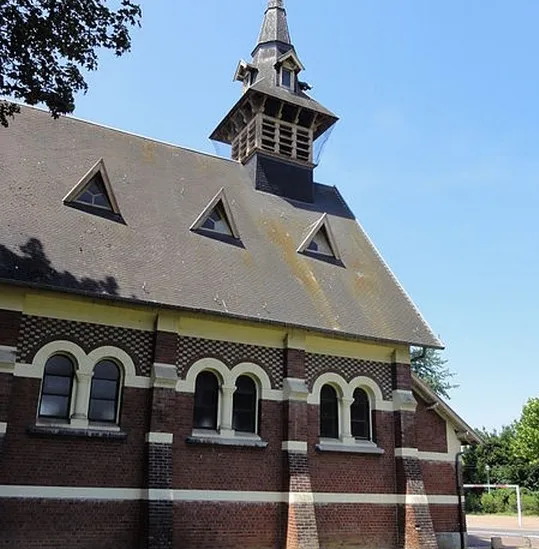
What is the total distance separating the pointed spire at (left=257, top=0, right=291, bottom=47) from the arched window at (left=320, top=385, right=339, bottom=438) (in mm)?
15373

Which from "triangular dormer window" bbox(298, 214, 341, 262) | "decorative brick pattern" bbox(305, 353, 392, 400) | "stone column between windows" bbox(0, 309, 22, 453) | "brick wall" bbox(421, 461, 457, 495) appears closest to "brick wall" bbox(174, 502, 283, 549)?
"decorative brick pattern" bbox(305, 353, 392, 400)

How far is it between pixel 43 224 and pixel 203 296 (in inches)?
163

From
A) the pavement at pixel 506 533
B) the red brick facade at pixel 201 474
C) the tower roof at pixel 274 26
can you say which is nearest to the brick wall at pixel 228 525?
the red brick facade at pixel 201 474

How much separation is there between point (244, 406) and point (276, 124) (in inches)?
445

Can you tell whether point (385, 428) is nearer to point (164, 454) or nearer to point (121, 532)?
point (164, 454)

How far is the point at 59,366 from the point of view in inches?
531

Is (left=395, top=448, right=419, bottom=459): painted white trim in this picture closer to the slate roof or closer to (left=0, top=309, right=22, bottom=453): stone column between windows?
the slate roof

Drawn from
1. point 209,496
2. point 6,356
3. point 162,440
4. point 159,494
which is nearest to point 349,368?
point 209,496

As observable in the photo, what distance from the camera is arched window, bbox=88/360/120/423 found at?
13.7 meters

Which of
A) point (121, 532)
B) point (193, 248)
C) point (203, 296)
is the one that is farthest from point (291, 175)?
point (121, 532)

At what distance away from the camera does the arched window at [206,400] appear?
48.6 ft

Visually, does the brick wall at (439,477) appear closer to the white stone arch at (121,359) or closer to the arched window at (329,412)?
the arched window at (329,412)

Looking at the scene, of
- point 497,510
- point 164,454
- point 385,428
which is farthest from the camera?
point 497,510

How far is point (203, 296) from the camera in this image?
1498 cm
